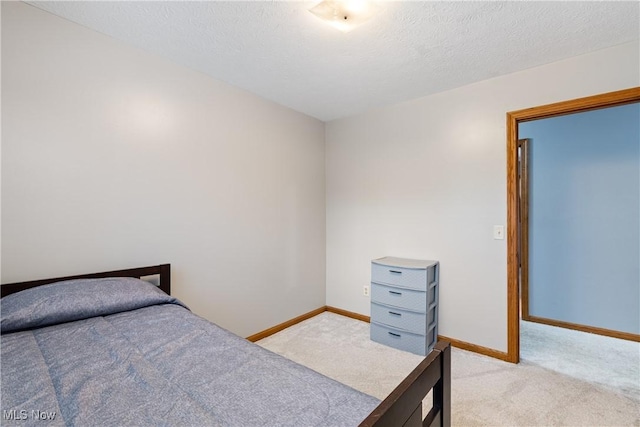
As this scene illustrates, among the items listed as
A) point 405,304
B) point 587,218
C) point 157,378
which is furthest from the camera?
point 587,218

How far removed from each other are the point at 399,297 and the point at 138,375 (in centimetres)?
220

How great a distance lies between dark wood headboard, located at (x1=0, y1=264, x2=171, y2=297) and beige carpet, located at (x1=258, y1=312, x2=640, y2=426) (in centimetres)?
116

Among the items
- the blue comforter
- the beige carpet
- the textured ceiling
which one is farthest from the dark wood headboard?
the textured ceiling

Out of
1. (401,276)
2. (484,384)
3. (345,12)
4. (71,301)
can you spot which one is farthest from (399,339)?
(345,12)

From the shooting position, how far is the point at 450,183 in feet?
9.02

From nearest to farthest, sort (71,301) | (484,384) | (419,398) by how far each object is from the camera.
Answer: (419,398)
(71,301)
(484,384)

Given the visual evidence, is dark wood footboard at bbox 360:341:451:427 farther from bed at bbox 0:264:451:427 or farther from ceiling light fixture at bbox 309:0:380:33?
ceiling light fixture at bbox 309:0:380:33

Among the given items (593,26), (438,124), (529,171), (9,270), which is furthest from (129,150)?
(529,171)

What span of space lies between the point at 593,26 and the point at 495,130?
86 centimetres

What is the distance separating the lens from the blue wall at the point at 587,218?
2770mm

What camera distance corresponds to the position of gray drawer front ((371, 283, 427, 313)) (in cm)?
257

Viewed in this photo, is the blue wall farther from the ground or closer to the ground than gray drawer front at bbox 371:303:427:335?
farther from the ground

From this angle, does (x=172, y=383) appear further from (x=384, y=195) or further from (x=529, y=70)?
(x=529, y=70)

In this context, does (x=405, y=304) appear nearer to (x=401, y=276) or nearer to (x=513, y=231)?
(x=401, y=276)
